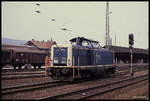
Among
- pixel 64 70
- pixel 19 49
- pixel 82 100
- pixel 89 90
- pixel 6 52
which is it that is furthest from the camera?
pixel 19 49

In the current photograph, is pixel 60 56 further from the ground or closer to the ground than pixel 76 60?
further from the ground

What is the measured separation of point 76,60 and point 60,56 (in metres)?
1.18

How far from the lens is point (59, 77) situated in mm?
16359

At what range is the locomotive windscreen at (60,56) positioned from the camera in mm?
16672

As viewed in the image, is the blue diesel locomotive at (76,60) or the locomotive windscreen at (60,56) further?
the locomotive windscreen at (60,56)

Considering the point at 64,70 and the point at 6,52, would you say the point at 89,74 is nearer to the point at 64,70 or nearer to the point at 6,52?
the point at 64,70

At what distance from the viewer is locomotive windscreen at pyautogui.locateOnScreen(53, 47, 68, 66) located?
16.7m

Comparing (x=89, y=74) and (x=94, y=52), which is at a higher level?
(x=94, y=52)

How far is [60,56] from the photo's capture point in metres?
16.9

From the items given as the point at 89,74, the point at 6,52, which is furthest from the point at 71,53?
the point at 6,52

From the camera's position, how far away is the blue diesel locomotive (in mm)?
16219

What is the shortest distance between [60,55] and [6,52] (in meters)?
15.0

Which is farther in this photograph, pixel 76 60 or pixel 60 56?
pixel 76 60

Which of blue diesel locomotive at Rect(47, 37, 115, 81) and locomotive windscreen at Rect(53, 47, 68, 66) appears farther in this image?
locomotive windscreen at Rect(53, 47, 68, 66)
